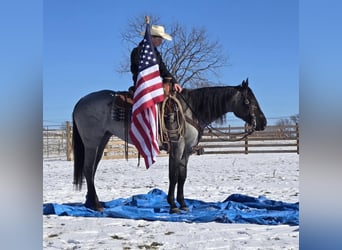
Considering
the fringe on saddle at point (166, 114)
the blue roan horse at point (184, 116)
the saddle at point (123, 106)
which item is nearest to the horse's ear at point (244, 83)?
the blue roan horse at point (184, 116)

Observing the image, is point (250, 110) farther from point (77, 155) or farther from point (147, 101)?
point (77, 155)

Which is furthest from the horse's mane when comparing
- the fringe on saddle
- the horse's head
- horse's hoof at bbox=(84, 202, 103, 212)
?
horse's hoof at bbox=(84, 202, 103, 212)

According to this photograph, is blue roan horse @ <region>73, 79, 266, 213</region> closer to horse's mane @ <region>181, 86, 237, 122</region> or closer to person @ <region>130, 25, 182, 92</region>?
horse's mane @ <region>181, 86, 237, 122</region>

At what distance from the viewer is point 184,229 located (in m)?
3.28

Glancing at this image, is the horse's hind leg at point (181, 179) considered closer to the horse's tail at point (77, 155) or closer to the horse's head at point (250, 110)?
the horse's head at point (250, 110)

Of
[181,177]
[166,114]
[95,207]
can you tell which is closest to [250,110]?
[166,114]

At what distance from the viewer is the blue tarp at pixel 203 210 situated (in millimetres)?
3584

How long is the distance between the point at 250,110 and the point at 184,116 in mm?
756
